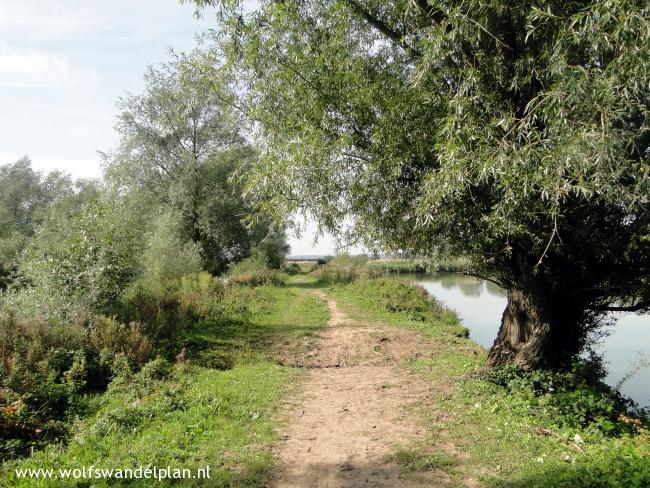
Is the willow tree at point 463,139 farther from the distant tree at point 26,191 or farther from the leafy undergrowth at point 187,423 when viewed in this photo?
the distant tree at point 26,191

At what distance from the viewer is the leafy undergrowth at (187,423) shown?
4.82 meters

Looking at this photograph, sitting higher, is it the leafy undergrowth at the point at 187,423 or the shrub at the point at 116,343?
the shrub at the point at 116,343

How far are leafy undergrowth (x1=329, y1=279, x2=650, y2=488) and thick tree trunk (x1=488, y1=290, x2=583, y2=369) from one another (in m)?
0.36

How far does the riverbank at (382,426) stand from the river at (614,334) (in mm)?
2770

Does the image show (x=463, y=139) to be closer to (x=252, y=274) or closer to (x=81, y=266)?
(x=81, y=266)

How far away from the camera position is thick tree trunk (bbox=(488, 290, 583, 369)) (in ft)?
A: 25.6

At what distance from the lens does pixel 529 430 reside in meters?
5.92

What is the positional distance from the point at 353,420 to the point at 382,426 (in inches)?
18.3

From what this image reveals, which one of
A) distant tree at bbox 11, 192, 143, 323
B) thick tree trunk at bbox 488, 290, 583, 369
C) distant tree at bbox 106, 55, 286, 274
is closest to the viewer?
thick tree trunk at bbox 488, 290, 583, 369

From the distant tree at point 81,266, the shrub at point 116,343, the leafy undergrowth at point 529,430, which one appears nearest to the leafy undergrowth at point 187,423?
the shrub at point 116,343

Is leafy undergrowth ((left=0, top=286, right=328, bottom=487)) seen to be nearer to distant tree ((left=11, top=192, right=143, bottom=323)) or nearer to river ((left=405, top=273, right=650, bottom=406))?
distant tree ((left=11, top=192, right=143, bottom=323))

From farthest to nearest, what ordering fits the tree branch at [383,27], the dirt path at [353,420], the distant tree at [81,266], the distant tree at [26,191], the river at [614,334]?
1. the distant tree at [26,191]
2. the river at [614,334]
3. the distant tree at [81,266]
4. the tree branch at [383,27]
5. the dirt path at [353,420]

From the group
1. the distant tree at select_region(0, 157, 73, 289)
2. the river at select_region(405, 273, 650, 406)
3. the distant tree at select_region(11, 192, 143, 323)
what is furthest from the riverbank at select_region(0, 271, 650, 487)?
the distant tree at select_region(0, 157, 73, 289)

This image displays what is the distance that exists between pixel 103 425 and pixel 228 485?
239cm
